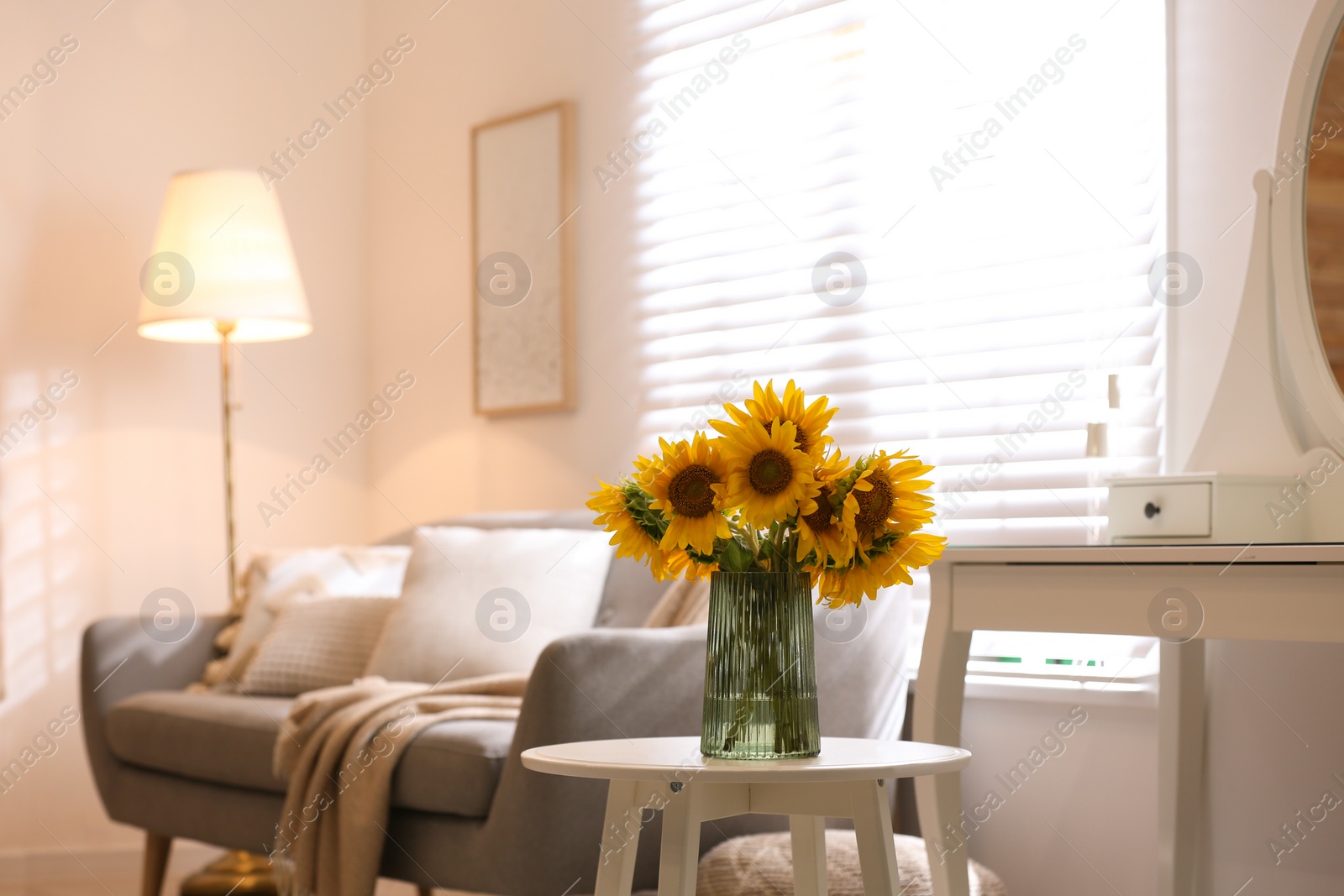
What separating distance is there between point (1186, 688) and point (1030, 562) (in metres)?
0.51

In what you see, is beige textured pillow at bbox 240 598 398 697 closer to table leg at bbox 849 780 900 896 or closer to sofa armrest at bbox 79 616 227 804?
sofa armrest at bbox 79 616 227 804

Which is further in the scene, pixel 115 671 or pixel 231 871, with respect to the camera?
pixel 231 871

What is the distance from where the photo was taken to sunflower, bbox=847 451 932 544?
1350mm

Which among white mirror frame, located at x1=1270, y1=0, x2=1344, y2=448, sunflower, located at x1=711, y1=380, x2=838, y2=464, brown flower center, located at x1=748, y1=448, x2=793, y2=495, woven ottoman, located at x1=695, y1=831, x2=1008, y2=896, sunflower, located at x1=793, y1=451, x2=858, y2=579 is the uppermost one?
white mirror frame, located at x1=1270, y1=0, x2=1344, y2=448

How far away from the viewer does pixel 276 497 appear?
398cm

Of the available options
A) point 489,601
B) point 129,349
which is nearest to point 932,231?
point 489,601

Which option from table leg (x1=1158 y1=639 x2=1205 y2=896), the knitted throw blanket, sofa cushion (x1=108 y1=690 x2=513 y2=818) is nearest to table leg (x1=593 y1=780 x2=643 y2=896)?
sofa cushion (x1=108 y1=690 x2=513 y2=818)

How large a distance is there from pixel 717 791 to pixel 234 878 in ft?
6.96

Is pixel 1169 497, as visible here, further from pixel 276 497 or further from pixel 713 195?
pixel 276 497

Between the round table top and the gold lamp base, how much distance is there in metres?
1.91

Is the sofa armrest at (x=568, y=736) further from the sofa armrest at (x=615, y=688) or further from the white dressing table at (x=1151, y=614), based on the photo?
the white dressing table at (x=1151, y=614)

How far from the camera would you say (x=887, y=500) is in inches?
53.3

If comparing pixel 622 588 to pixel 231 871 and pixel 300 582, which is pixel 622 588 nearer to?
pixel 300 582

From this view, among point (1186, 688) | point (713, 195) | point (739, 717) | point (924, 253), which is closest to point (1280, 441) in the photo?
point (1186, 688)
